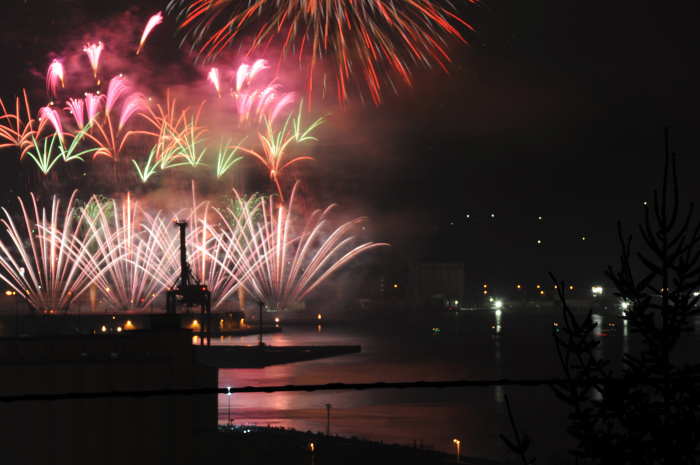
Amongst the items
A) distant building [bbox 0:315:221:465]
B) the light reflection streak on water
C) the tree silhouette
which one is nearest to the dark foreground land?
distant building [bbox 0:315:221:465]

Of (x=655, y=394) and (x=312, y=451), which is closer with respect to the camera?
(x=655, y=394)

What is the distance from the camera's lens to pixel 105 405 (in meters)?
21.8

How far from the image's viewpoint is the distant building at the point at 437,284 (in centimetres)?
18088

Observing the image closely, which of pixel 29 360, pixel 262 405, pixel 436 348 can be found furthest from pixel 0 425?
pixel 436 348

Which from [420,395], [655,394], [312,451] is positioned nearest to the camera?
[655,394]

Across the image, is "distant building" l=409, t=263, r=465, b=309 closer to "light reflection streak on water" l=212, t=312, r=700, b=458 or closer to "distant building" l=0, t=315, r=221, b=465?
"light reflection streak on water" l=212, t=312, r=700, b=458

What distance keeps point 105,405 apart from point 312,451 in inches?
401

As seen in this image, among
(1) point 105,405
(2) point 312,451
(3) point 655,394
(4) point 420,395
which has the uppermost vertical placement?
(3) point 655,394

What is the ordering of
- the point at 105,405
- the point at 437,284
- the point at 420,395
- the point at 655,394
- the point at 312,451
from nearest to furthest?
1. the point at 655,394
2. the point at 105,405
3. the point at 312,451
4. the point at 420,395
5. the point at 437,284

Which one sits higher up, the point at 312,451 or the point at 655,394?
the point at 655,394

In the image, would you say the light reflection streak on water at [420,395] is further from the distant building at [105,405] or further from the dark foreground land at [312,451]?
the distant building at [105,405]

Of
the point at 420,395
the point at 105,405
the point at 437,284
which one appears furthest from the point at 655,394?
the point at 437,284

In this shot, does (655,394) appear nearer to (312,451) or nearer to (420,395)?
(312,451)

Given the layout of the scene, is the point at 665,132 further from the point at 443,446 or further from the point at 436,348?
the point at 436,348
